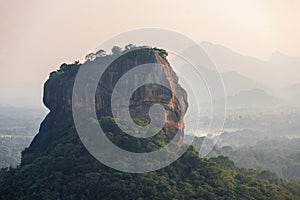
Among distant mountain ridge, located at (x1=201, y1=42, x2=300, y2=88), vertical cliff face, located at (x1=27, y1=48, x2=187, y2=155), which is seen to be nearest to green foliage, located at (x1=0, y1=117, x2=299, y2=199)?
vertical cliff face, located at (x1=27, y1=48, x2=187, y2=155)

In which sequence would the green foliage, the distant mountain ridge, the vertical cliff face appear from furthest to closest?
the distant mountain ridge < the vertical cliff face < the green foliage

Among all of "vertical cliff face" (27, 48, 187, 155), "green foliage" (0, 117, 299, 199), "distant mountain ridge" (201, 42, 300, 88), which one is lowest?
"green foliage" (0, 117, 299, 199)

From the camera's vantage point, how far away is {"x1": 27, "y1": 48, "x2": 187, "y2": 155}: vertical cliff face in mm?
19125

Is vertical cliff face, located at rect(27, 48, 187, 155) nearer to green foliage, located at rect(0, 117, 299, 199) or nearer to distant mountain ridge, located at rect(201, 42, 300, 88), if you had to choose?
green foliage, located at rect(0, 117, 299, 199)

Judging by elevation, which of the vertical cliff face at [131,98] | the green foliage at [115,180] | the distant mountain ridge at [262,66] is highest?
the distant mountain ridge at [262,66]

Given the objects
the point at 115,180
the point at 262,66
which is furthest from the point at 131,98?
the point at 262,66

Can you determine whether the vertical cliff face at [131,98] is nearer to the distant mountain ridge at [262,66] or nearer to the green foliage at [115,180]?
the green foliage at [115,180]

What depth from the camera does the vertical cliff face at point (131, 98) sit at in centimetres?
1912

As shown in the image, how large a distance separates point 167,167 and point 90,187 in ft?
9.98

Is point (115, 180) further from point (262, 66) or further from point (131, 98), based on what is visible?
point (262, 66)

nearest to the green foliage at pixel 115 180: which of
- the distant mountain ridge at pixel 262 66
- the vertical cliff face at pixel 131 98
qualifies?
the vertical cliff face at pixel 131 98

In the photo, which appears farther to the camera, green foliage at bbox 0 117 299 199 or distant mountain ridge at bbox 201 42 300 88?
distant mountain ridge at bbox 201 42 300 88

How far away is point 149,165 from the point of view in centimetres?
1583

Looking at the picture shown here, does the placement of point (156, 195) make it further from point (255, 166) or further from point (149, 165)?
point (255, 166)
